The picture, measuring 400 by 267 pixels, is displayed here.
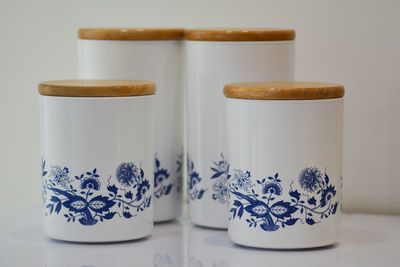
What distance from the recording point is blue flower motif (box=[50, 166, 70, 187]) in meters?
0.93

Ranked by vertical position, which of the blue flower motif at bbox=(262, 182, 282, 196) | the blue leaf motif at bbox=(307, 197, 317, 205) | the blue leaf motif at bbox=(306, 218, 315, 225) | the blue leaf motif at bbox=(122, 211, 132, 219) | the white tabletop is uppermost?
the blue flower motif at bbox=(262, 182, 282, 196)

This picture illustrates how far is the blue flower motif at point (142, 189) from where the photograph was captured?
953 millimetres

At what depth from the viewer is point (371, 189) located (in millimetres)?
1138

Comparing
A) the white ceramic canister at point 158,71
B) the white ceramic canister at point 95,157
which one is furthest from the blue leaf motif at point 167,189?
the white ceramic canister at point 95,157

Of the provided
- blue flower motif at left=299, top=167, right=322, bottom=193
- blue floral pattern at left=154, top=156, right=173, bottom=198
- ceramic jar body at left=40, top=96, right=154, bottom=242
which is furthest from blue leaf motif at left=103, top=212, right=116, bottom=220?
blue flower motif at left=299, top=167, right=322, bottom=193

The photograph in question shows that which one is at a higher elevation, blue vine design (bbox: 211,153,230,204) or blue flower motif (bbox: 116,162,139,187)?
blue flower motif (bbox: 116,162,139,187)

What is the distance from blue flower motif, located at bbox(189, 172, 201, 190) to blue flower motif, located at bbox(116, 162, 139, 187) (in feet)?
0.37

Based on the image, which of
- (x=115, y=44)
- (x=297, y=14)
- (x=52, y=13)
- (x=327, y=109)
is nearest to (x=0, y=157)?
(x=52, y=13)

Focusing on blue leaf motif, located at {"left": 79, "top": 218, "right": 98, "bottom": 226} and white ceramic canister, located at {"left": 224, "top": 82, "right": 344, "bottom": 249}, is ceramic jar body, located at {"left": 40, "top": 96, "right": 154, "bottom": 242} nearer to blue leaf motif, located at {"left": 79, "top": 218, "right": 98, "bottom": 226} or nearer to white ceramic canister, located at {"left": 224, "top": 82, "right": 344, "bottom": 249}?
blue leaf motif, located at {"left": 79, "top": 218, "right": 98, "bottom": 226}

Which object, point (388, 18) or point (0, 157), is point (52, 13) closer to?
point (0, 157)

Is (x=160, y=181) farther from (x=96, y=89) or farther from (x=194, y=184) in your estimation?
(x=96, y=89)

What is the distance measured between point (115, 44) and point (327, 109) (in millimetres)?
295

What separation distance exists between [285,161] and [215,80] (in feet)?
0.57

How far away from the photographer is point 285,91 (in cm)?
88
